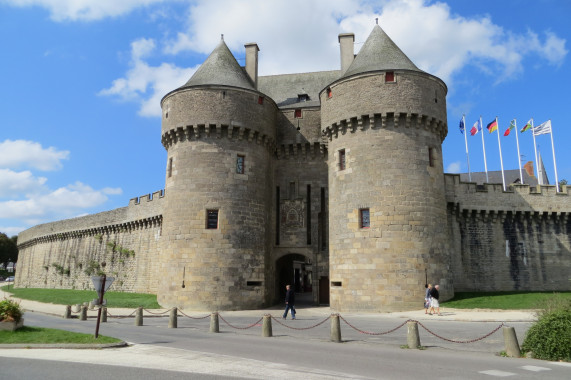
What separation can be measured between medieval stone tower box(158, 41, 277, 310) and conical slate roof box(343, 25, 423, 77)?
589cm

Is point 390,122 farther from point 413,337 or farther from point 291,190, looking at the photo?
point 413,337

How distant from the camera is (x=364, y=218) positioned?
826 inches

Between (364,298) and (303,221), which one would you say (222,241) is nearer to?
(303,221)

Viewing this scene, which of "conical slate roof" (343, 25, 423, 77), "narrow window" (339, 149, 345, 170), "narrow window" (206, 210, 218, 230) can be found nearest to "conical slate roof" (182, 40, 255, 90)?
"conical slate roof" (343, 25, 423, 77)

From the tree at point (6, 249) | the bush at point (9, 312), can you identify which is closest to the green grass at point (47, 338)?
the bush at point (9, 312)

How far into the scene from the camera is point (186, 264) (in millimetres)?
22391

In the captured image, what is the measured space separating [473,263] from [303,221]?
33.1 feet

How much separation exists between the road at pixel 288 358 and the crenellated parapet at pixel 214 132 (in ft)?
40.3

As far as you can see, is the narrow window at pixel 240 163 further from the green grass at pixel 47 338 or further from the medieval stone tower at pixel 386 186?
the green grass at pixel 47 338

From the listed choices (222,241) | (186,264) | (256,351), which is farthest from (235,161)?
(256,351)

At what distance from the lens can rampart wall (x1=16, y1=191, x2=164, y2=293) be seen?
103ft

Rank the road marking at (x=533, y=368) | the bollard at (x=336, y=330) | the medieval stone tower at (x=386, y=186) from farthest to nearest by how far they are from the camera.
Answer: the medieval stone tower at (x=386, y=186) < the bollard at (x=336, y=330) < the road marking at (x=533, y=368)

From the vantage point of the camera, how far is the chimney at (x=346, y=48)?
26.9 m

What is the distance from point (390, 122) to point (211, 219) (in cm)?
1046
